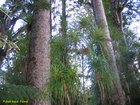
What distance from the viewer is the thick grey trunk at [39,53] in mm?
3963

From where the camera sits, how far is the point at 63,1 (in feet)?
39.5

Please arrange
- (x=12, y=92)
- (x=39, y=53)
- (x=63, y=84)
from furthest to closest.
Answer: (x=39, y=53)
(x=63, y=84)
(x=12, y=92)

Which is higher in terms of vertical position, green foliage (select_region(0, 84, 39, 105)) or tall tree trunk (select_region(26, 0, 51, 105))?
tall tree trunk (select_region(26, 0, 51, 105))

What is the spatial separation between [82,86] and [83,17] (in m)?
1.98

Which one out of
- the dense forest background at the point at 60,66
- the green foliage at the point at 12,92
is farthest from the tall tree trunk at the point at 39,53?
the green foliage at the point at 12,92

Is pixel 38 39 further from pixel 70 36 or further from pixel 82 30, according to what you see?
pixel 82 30

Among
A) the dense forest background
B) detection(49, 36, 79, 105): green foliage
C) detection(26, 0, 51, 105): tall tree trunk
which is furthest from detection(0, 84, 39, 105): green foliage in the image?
detection(49, 36, 79, 105): green foliage

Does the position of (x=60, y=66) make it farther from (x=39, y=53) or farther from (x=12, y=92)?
(x=12, y=92)

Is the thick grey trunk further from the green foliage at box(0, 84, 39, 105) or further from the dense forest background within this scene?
the green foliage at box(0, 84, 39, 105)

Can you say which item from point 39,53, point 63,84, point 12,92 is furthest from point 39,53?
point 12,92

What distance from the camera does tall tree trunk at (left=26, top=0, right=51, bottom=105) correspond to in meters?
3.95

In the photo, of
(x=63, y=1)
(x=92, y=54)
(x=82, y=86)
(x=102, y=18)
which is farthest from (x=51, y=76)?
(x=63, y=1)

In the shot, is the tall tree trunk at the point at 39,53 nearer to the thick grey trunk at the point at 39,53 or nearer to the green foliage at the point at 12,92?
the thick grey trunk at the point at 39,53

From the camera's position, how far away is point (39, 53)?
4.23m
